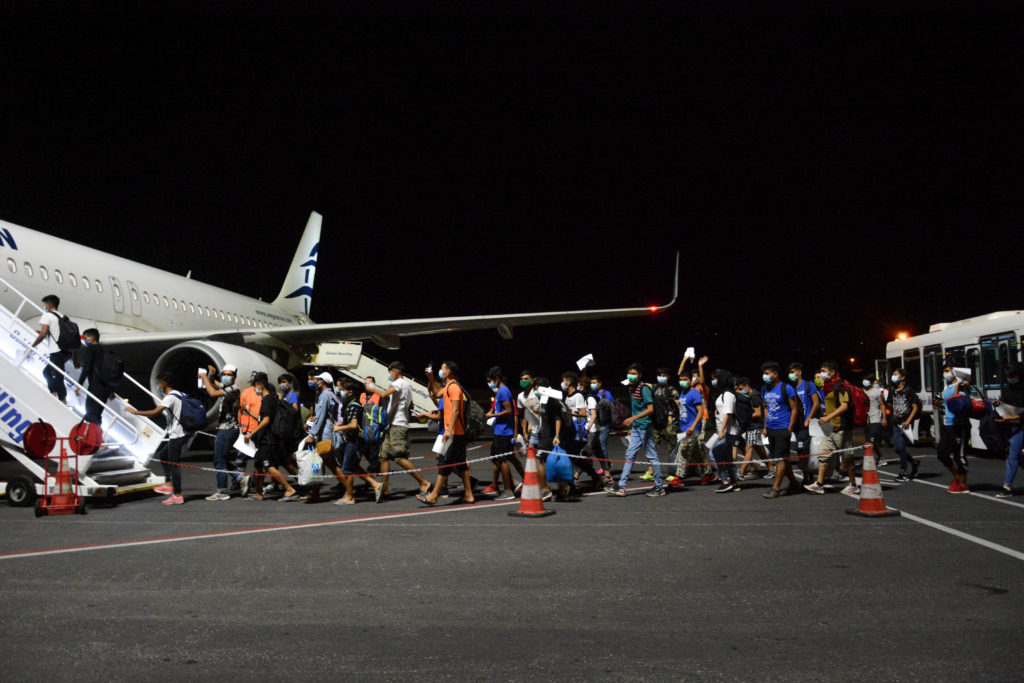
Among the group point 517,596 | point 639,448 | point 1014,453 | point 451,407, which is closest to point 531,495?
point 451,407

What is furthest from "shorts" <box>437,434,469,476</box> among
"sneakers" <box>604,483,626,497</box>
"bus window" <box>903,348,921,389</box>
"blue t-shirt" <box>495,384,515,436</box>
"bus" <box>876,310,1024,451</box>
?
"bus window" <box>903,348,921,389</box>

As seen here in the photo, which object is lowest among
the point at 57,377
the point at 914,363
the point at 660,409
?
the point at 660,409

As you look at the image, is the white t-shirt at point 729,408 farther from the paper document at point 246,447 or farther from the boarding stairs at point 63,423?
the boarding stairs at point 63,423

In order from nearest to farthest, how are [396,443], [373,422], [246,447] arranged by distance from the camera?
[396,443], [246,447], [373,422]

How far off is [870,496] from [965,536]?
4.47 ft

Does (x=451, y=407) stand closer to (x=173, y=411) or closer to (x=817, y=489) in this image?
(x=173, y=411)

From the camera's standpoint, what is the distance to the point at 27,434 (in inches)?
354

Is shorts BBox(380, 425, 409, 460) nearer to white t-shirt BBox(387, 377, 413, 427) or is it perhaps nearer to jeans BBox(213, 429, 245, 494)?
white t-shirt BBox(387, 377, 413, 427)

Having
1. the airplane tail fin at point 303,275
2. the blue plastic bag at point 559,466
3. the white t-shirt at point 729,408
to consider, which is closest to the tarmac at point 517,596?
the blue plastic bag at point 559,466

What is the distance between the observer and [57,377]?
10.9 m

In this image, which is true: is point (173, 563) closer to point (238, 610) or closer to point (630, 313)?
point (238, 610)

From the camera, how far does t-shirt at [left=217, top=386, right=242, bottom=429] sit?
11.0m

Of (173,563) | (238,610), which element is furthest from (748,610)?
(173,563)

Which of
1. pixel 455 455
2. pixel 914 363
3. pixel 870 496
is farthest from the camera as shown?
pixel 914 363
